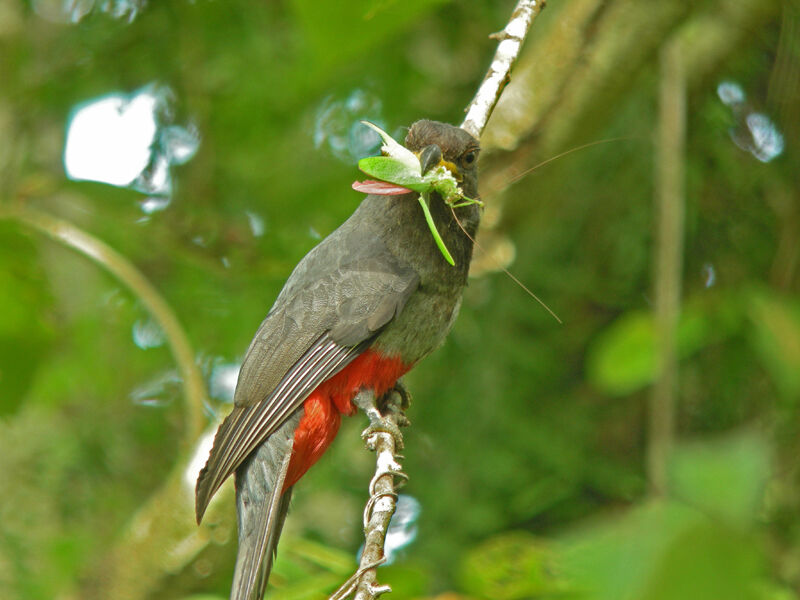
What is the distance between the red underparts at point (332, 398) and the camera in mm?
3260

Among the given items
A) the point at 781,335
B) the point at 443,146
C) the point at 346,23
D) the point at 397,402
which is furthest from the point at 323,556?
Answer: the point at 781,335

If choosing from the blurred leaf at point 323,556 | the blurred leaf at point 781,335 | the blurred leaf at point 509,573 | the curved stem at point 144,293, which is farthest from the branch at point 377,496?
the blurred leaf at point 781,335

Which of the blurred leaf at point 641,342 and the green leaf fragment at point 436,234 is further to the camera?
the blurred leaf at point 641,342

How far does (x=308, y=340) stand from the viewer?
3.22 meters

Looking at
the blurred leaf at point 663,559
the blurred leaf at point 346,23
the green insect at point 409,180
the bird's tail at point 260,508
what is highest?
the green insect at point 409,180

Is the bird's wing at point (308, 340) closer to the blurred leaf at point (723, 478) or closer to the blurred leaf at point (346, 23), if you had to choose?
the blurred leaf at point (346, 23)

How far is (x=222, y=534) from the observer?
143 inches

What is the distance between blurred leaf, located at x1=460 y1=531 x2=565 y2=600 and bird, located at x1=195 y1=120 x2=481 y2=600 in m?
0.84

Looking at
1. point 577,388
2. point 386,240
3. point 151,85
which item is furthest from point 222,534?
point 151,85

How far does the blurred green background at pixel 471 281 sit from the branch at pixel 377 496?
2.71ft

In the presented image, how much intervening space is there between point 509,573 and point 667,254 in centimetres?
149

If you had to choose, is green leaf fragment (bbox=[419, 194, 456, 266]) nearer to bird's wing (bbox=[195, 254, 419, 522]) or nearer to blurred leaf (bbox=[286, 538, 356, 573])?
bird's wing (bbox=[195, 254, 419, 522])

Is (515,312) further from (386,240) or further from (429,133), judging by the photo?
(429,133)

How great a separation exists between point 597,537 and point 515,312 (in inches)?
75.4
